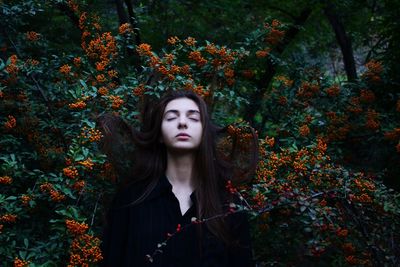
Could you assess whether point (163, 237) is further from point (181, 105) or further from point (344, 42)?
point (344, 42)

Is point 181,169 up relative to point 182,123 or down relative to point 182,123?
down

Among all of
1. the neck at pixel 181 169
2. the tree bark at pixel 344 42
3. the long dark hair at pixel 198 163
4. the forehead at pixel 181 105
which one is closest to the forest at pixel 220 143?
the long dark hair at pixel 198 163

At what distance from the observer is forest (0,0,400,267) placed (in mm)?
2539

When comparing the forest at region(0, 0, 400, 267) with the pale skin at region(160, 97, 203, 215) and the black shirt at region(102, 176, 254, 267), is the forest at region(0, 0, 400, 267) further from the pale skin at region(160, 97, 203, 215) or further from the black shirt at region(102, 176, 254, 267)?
the pale skin at region(160, 97, 203, 215)

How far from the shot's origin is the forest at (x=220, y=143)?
8.33ft

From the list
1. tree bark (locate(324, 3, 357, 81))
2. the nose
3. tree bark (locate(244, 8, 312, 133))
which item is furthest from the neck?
tree bark (locate(324, 3, 357, 81))

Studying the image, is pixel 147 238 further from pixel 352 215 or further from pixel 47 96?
pixel 47 96

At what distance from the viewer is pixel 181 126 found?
2.44 metres

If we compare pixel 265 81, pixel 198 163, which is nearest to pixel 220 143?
pixel 198 163

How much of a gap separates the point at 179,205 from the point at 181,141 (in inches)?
10.3

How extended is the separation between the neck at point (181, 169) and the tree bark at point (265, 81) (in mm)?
1423

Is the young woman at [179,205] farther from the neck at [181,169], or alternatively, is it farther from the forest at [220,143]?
the forest at [220,143]

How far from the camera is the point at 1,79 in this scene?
3.13 meters

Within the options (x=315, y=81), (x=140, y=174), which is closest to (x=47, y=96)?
(x=140, y=174)
